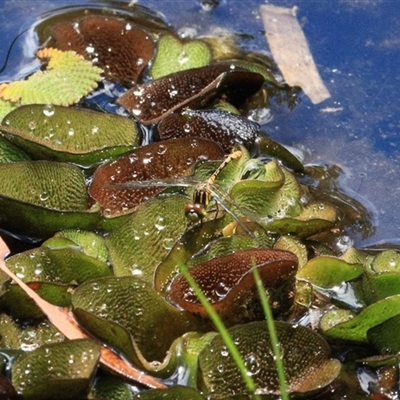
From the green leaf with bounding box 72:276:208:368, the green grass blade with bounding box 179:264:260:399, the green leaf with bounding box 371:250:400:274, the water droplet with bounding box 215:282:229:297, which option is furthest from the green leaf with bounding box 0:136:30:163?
the green leaf with bounding box 371:250:400:274

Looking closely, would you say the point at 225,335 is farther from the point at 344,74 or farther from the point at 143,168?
the point at 344,74

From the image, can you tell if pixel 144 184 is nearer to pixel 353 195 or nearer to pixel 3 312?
pixel 3 312

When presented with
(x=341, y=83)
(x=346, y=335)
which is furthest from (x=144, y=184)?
(x=341, y=83)

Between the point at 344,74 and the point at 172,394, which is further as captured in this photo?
the point at 344,74

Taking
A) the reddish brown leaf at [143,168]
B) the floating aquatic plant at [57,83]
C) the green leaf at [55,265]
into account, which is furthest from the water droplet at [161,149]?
the floating aquatic plant at [57,83]

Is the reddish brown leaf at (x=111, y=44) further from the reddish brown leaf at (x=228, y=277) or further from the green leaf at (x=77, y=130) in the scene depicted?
the reddish brown leaf at (x=228, y=277)

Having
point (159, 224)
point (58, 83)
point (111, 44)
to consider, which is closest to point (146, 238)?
point (159, 224)

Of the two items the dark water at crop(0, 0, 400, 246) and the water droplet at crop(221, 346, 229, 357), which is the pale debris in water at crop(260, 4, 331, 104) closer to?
the dark water at crop(0, 0, 400, 246)
